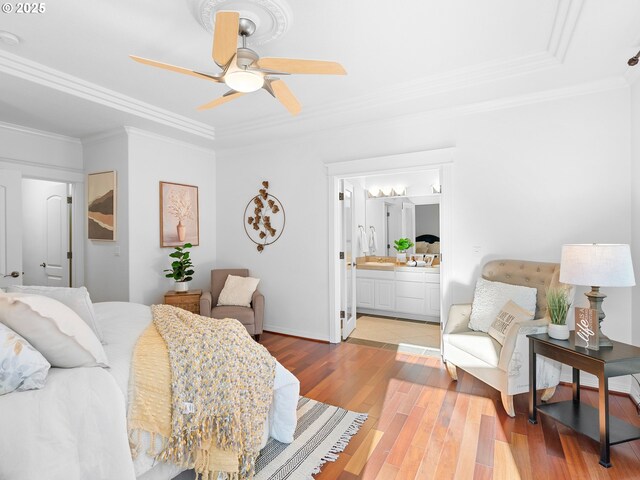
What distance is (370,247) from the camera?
5.85 metres

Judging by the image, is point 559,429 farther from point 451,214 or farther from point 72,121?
point 72,121

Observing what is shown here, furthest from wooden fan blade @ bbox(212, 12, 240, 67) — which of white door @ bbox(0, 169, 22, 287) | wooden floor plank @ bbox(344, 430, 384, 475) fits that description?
white door @ bbox(0, 169, 22, 287)

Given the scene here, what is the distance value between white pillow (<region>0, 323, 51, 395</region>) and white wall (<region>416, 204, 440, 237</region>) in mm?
4978

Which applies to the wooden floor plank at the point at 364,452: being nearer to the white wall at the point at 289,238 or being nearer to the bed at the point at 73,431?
the bed at the point at 73,431

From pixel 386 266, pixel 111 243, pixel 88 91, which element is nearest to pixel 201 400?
pixel 88 91

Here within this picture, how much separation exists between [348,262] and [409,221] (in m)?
1.70

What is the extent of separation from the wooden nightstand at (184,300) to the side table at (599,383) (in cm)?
339

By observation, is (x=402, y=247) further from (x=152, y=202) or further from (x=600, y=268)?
(x=152, y=202)

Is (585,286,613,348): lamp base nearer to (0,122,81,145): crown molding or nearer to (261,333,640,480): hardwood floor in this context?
(261,333,640,480): hardwood floor

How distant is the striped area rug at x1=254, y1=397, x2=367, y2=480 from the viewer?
187cm

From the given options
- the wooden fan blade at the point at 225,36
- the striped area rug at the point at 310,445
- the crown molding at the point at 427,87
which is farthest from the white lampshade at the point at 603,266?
the wooden fan blade at the point at 225,36

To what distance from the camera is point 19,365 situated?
1.32 metres

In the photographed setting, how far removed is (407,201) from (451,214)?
212 centimetres

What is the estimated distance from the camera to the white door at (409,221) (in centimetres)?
549
